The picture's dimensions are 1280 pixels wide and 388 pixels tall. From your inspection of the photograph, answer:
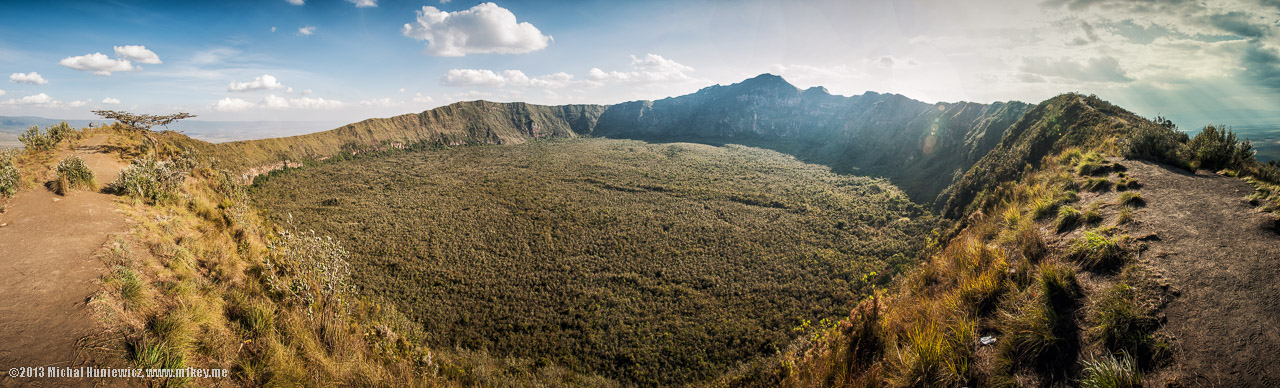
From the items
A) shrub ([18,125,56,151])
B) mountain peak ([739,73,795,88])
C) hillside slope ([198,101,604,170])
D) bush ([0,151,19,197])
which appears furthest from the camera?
mountain peak ([739,73,795,88])

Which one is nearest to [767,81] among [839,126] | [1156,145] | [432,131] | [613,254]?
[839,126]

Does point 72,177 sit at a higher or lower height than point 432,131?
lower

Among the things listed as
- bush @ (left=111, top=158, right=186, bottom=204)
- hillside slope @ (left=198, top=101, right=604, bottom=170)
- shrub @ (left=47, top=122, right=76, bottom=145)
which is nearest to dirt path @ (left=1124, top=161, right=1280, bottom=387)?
bush @ (left=111, top=158, right=186, bottom=204)

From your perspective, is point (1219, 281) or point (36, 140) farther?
point (36, 140)

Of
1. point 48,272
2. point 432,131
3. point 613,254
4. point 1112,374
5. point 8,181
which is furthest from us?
point 432,131

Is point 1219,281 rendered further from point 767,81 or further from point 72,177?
point 767,81

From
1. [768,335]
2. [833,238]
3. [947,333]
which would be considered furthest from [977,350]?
[833,238]

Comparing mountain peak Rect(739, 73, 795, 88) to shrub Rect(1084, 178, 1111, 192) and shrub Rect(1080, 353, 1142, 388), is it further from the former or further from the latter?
shrub Rect(1080, 353, 1142, 388)

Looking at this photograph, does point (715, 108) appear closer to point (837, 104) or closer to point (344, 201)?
point (837, 104)
